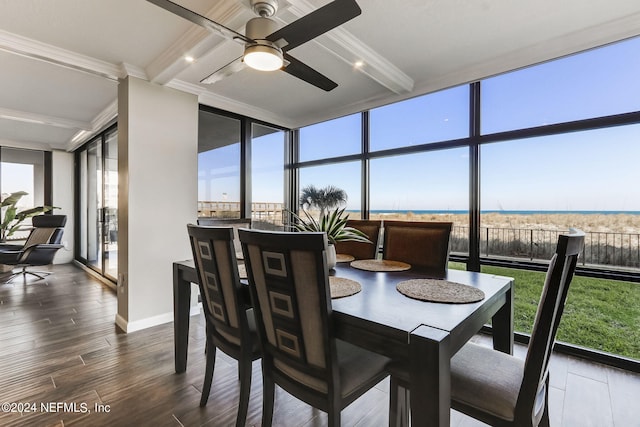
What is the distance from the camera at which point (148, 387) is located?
6.44 feet

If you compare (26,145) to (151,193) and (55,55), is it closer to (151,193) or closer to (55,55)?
(55,55)

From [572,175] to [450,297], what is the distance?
217cm

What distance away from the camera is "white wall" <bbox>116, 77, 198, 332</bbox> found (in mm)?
2879

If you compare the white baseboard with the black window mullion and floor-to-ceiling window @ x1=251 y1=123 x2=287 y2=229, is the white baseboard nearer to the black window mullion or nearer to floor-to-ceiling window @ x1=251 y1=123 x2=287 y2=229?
floor-to-ceiling window @ x1=251 y1=123 x2=287 y2=229

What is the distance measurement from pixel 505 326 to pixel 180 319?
7.04ft

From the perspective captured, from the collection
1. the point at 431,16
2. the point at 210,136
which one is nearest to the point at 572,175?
the point at 431,16

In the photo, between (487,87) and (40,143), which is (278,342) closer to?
(487,87)

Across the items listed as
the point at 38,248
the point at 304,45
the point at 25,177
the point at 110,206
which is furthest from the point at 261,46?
the point at 25,177

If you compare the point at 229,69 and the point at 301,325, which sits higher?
the point at 229,69

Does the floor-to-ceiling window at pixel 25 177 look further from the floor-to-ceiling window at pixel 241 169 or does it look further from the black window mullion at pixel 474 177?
the black window mullion at pixel 474 177

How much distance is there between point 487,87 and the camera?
2926mm

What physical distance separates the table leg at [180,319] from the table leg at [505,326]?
205cm

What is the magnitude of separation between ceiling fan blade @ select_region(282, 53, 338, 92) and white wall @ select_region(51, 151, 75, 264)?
6.47 metres

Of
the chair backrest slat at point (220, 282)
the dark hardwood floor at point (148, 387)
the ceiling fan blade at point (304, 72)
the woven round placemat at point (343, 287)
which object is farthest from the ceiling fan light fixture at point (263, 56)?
the dark hardwood floor at point (148, 387)
